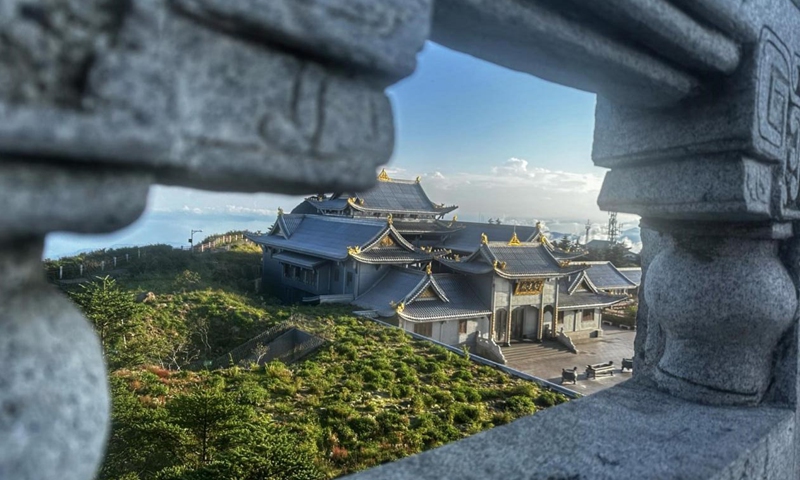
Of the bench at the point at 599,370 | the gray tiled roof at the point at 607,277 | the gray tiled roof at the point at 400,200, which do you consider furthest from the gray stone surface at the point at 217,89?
the gray tiled roof at the point at 607,277

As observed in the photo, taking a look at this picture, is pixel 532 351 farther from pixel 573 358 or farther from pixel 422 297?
pixel 422 297

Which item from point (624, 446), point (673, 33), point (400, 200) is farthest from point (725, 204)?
point (400, 200)

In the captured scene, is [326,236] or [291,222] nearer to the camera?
[326,236]

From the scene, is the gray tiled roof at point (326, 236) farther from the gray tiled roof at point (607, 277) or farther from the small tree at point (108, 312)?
the gray tiled roof at point (607, 277)

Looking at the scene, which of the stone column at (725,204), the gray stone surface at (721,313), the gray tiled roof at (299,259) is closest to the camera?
the stone column at (725,204)

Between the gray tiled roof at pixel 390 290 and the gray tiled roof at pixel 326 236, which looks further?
the gray tiled roof at pixel 326 236

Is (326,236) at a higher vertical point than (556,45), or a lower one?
lower

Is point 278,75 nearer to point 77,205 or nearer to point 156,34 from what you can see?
point 156,34
